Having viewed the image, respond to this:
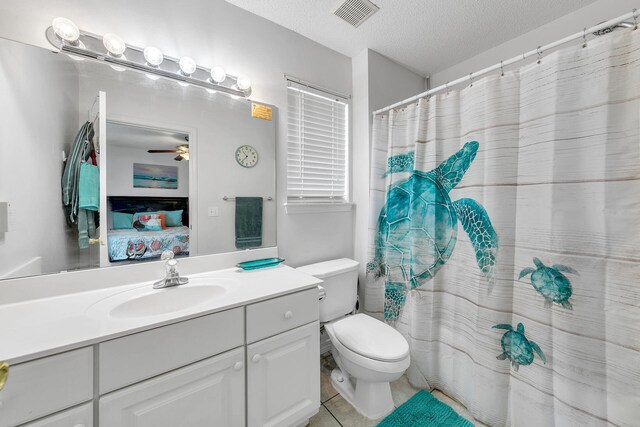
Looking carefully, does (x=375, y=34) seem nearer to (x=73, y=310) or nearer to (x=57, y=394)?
(x=73, y=310)

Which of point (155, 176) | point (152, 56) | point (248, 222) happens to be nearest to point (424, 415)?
point (248, 222)

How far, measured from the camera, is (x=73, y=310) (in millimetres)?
964

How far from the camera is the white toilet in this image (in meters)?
1.31

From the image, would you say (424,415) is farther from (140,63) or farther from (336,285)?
(140,63)

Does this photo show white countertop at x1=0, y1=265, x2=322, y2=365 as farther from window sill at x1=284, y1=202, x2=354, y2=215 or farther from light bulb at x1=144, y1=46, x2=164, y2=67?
light bulb at x1=144, y1=46, x2=164, y2=67

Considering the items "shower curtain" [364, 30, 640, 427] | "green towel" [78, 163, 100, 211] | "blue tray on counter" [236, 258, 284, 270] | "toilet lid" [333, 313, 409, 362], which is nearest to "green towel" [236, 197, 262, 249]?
"blue tray on counter" [236, 258, 284, 270]

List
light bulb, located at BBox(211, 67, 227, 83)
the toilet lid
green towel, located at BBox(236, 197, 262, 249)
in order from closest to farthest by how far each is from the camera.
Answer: the toilet lid → light bulb, located at BBox(211, 67, 227, 83) → green towel, located at BBox(236, 197, 262, 249)

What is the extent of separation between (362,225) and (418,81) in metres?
1.52

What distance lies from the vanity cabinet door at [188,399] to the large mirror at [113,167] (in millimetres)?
641

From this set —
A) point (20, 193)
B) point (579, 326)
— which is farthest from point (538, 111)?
point (20, 193)

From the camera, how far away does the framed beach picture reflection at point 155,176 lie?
1274 mm

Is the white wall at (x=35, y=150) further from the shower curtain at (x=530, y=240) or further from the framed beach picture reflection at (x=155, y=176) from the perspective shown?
the shower curtain at (x=530, y=240)

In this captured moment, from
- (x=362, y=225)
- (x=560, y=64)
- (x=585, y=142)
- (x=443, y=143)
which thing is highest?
(x=560, y=64)

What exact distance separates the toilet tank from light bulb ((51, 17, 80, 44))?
1635mm
